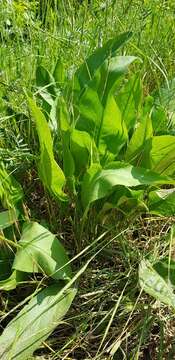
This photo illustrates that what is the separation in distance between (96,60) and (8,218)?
383 millimetres

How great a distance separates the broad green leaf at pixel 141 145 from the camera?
1129 mm

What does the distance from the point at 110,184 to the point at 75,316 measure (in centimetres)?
24

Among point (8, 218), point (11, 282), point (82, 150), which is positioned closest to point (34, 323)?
point (11, 282)

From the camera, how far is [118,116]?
1135 mm

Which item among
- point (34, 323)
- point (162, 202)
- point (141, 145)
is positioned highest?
point (141, 145)

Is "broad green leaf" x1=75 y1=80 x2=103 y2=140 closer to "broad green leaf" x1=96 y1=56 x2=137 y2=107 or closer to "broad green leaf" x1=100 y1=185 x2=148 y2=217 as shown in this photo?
"broad green leaf" x1=96 y1=56 x2=137 y2=107

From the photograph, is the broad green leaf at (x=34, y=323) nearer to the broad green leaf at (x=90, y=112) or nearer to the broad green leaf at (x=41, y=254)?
the broad green leaf at (x=41, y=254)

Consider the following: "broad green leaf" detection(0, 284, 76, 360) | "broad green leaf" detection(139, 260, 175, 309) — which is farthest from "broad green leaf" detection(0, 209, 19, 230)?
"broad green leaf" detection(139, 260, 175, 309)

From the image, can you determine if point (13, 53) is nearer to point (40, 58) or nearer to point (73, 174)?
point (40, 58)

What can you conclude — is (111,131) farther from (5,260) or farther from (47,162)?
(5,260)

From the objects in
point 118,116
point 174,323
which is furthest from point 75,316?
point 118,116

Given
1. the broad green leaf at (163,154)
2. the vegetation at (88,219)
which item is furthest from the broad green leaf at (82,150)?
the broad green leaf at (163,154)

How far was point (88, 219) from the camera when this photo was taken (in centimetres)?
115

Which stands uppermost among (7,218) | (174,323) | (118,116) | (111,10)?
(111,10)
